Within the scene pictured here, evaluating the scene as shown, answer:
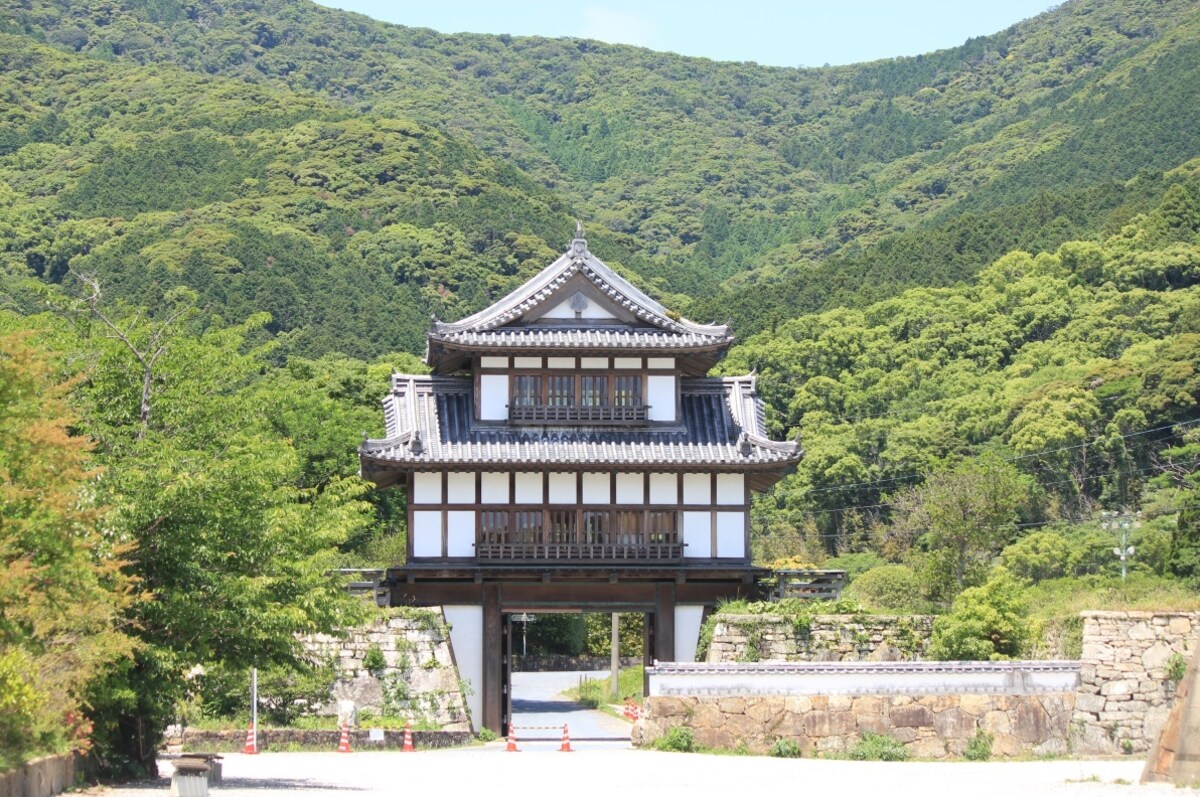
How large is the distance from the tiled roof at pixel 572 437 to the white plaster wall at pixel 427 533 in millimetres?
1381

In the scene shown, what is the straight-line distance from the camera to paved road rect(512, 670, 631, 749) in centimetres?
4075

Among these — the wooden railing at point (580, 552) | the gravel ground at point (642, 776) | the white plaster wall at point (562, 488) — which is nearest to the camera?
the gravel ground at point (642, 776)

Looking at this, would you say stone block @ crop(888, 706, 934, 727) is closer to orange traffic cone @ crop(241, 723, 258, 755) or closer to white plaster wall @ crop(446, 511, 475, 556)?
white plaster wall @ crop(446, 511, 475, 556)

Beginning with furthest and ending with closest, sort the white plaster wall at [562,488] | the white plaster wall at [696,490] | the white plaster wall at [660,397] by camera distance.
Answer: the white plaster wall at [660,397]
the white plaster wall at [696,490]
the white plaster wall at [562,488]

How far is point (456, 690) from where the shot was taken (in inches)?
1567

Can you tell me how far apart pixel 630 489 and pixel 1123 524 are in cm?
2837

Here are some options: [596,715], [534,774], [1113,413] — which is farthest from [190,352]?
[1113,413]

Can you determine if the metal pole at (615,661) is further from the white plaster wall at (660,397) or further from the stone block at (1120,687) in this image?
the stone block at (1120,687)

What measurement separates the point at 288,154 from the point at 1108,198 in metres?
64.0

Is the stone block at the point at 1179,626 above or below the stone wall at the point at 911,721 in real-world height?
above

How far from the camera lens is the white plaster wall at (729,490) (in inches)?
1649

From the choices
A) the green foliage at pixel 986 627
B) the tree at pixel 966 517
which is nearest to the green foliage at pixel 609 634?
the tree at pixel 966 517

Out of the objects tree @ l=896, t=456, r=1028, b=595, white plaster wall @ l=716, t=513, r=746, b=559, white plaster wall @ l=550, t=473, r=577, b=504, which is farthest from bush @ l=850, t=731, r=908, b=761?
tree @ l=896, t=456, r=1028, b=595

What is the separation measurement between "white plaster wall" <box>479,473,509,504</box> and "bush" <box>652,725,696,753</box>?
9.14m
